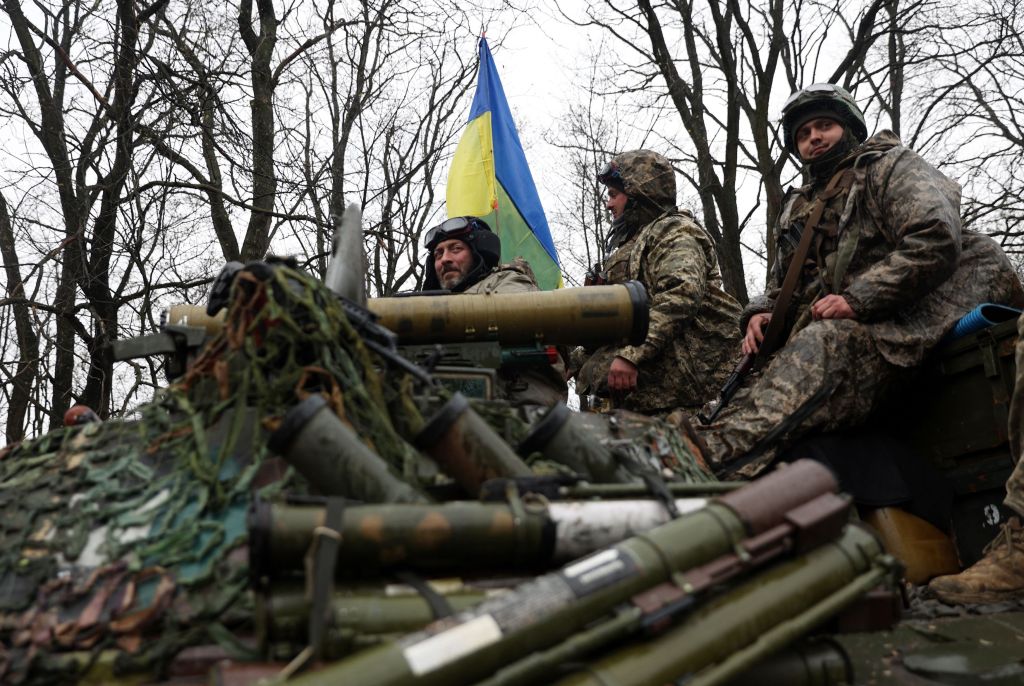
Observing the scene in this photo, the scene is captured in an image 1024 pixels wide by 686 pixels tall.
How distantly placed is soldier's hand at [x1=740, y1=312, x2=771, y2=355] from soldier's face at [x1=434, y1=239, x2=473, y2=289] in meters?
1.86

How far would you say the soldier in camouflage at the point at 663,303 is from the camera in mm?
5637

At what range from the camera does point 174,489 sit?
2289 mm

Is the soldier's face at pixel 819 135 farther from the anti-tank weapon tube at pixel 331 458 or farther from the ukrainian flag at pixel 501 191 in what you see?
the ukrainian flag at pixel 501 191

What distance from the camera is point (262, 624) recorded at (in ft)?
5.77

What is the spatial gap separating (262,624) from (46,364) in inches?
301

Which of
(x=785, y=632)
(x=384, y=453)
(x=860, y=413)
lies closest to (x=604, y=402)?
A: (x=860, y=413)

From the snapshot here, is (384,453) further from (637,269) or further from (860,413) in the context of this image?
(637,269)

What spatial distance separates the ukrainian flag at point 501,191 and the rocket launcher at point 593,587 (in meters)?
7.94

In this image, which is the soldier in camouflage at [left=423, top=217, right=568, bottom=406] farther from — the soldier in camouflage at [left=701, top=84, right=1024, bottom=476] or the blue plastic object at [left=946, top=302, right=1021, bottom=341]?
the blue plastic object at [left=946, top=302, right=1021, bottom=341]

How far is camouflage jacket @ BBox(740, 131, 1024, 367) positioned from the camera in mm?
4559

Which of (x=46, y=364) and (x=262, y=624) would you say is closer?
(x=262, y=624)

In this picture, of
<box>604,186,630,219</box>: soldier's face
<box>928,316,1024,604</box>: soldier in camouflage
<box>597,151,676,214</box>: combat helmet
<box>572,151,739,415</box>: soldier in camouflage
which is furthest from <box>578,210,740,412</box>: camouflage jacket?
<box>928,316,1024,604</box>: soldier in camouflage

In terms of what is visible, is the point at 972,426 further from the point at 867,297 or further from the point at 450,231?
the point at 450,231

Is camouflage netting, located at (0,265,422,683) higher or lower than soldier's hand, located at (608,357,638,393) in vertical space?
lower
